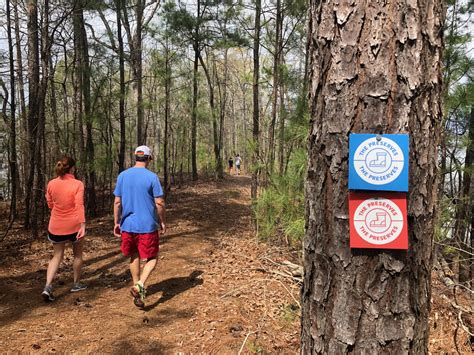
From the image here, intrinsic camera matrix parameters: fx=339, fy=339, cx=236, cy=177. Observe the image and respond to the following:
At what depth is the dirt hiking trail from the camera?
3.32m

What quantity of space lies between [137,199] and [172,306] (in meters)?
1.40

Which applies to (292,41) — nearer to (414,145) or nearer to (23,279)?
(23,279)

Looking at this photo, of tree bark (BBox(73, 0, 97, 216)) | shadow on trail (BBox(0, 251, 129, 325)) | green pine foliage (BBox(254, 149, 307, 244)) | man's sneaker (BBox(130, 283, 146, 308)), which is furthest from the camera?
tree bark (BBox(73, 0, 97, 216))

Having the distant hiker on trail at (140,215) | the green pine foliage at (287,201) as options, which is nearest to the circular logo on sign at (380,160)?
the distant hiker on trail at (140,215)

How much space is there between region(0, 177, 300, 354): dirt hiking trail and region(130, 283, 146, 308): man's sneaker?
0.40ft

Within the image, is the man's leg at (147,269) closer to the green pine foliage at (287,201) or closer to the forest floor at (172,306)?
the forest floor at (172,306)

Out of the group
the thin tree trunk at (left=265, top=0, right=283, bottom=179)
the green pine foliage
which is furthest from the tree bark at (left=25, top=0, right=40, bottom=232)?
the green pine foliage

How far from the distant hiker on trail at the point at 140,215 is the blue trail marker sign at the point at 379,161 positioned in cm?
318

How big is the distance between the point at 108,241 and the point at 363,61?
7690 mm

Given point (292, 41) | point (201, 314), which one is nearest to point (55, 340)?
point (201, 314)

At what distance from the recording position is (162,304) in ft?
13.9

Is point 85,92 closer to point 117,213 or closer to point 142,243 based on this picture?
point 117,213

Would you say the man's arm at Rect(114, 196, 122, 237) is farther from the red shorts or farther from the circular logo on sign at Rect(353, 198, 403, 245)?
the circular logo on sign at Rect(353, 198, 403, 245)

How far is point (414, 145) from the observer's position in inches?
43.8
